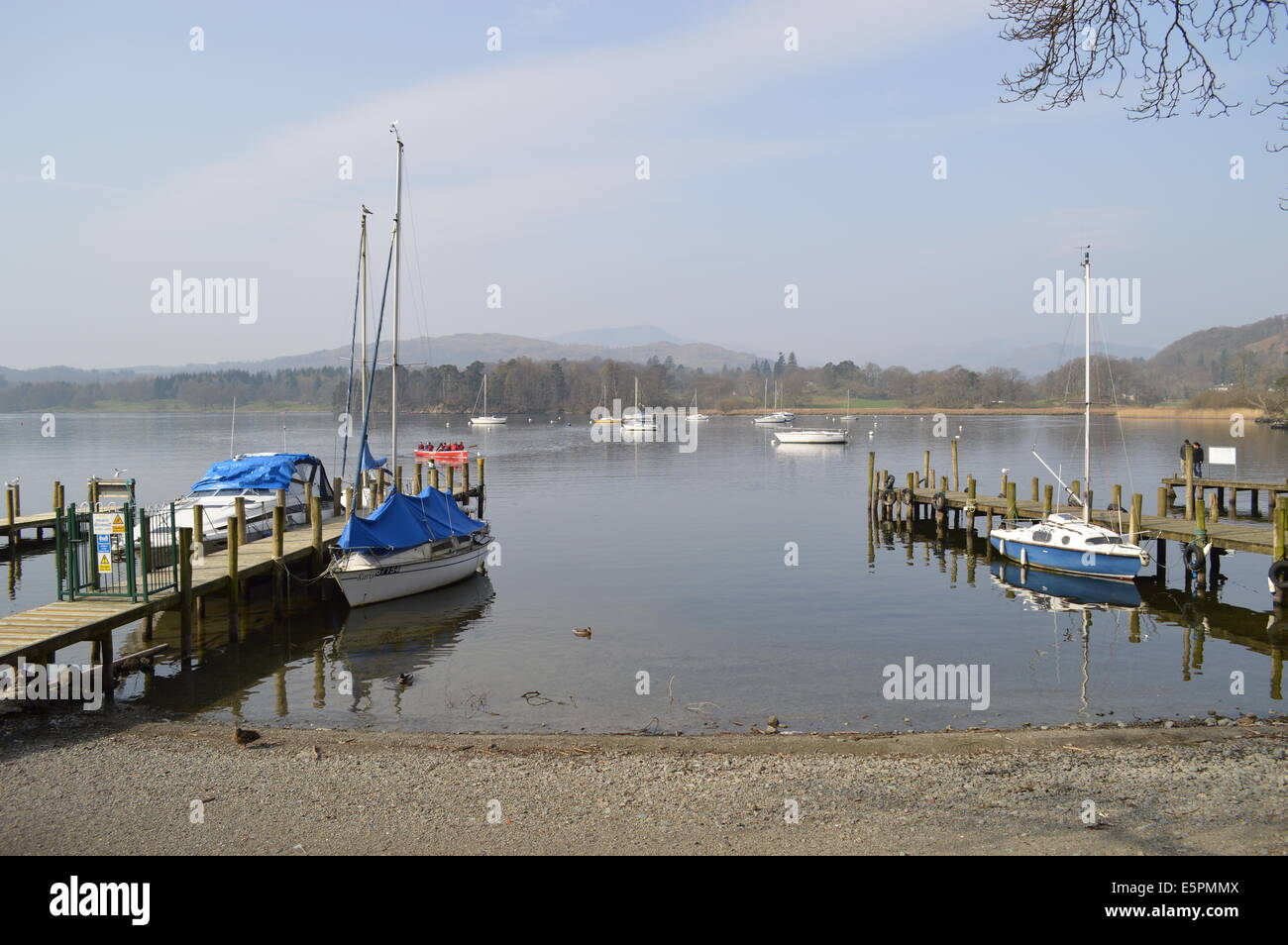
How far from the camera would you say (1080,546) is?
28906mm

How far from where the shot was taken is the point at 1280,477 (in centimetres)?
5562

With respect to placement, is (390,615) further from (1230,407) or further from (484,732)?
(1230,407)

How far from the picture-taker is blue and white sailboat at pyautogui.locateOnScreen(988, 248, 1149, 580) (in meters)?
28.0

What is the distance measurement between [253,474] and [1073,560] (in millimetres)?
25265

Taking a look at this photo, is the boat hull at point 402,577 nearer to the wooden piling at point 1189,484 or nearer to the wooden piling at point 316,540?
the wooden piling at point 316,540

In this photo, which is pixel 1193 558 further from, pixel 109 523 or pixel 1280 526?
pixel 109 523

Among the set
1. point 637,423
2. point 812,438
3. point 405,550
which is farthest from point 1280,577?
point 637,423

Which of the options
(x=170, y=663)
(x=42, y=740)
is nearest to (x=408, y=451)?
(x=170, y=663)

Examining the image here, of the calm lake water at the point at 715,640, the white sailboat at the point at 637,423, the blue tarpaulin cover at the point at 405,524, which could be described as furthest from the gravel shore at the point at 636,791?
the white sailboat at the point at 637,423

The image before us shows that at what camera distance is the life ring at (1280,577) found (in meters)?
24.4

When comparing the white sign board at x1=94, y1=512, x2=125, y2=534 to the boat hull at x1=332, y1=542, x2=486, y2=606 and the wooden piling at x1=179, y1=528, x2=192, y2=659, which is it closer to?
the wooden piling at x1=179, y1=528, x2=192, y2=659

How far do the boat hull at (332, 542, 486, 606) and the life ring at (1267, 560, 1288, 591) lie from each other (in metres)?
21.7

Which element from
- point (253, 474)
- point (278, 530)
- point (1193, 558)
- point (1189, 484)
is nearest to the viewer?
point (278, 530)

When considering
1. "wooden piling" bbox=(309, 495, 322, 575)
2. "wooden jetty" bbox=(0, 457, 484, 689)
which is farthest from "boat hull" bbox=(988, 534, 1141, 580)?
"wooden piling" bbox=(309, 495, 322, 575)
